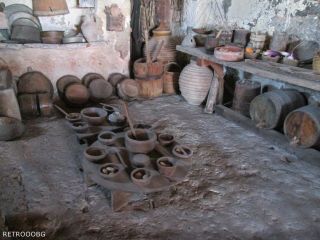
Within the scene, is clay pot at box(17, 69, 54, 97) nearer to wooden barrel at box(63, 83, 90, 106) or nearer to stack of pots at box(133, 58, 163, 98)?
wooden barrel at box(63, 83, 90, 106)

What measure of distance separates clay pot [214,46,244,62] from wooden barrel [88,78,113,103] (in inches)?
55.6

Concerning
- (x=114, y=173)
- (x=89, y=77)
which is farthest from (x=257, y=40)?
(x=114, y=173)

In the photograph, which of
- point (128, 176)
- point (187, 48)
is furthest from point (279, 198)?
point (187, 48)

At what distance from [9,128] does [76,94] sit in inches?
37.2

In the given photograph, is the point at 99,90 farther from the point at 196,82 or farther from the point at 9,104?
the point at 196,82

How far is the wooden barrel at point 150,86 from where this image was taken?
3910 millimetres

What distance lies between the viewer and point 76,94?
3471 mm

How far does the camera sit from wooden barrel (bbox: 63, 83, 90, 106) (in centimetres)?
345

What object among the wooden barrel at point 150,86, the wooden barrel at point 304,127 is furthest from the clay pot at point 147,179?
the wooden barrel at point 150,86

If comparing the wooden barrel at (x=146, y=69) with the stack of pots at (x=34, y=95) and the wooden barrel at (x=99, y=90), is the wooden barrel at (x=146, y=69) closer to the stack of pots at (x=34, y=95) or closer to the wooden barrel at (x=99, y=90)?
the wooden barrel at (x=99, y=90)

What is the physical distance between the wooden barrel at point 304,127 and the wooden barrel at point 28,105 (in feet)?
8.27

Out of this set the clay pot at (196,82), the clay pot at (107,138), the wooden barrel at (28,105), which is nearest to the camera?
the clay pot at (107,138)

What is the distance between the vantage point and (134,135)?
6.99ft

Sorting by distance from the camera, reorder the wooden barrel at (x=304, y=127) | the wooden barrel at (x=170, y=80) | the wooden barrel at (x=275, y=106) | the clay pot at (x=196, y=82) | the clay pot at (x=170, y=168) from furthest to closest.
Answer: the wooden barrel at (x=170, y=80)
the clay pot at (x=196, y=82)
the wooden barrel at (x=275, y=106)
the wooden barrel at (x=304, y=127)
the clay pot at (x=170, y=168)
